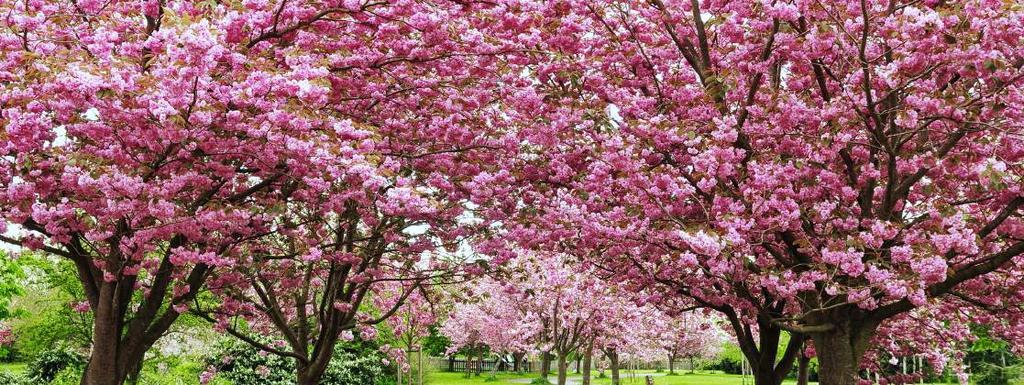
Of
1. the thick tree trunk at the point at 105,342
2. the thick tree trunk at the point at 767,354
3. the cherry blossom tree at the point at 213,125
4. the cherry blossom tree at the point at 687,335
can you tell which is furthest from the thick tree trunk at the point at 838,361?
the cherry blossom tree at the point at 687,335

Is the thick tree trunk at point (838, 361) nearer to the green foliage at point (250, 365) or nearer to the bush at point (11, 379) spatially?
the green foliage at point (250, 365)

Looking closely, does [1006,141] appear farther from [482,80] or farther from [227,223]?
[227,223]

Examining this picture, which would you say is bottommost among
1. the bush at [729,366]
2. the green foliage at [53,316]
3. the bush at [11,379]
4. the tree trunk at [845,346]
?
the bush at [729,366]

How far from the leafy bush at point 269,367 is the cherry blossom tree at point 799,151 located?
508 inches

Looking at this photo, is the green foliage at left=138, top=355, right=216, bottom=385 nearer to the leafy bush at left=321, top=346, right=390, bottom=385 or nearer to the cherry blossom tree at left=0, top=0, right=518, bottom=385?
the leafy bush at left=321, top=346, right=390, bottom=385

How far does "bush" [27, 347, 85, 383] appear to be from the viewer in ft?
69.5

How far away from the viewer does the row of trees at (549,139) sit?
6.02 metres

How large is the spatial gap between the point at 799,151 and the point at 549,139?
104 inches

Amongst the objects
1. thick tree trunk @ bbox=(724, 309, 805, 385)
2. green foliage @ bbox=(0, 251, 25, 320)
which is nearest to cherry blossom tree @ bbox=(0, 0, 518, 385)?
thick tree trunk @ bbox=(724, 309, 805, 385)

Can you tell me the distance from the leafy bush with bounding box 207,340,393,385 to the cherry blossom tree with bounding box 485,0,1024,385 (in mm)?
12911

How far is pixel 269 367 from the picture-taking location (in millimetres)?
21062

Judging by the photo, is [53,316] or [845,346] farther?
[53,316]

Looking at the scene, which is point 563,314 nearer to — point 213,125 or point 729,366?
point 213,125

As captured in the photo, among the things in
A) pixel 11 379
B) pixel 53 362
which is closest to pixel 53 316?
pixel 53 362
